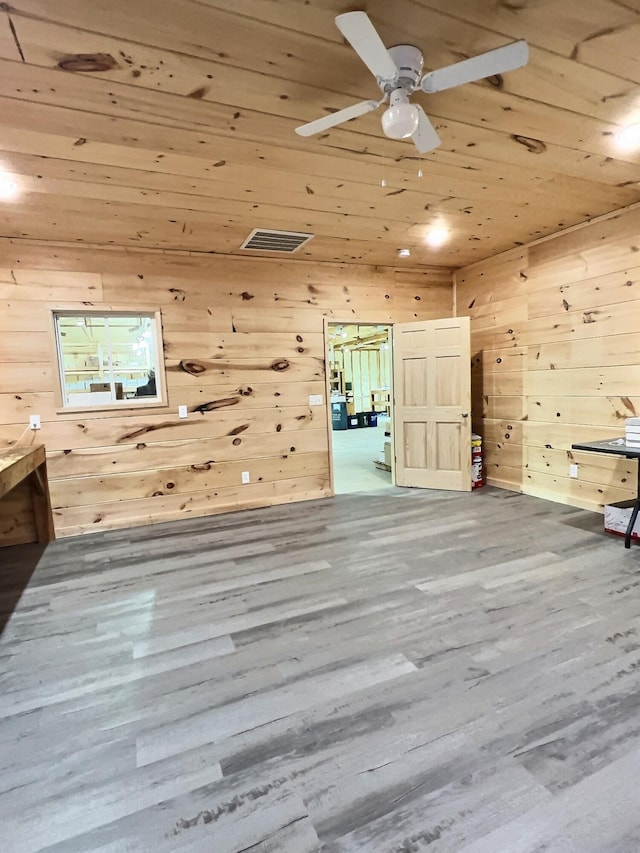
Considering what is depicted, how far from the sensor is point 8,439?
3.82 meters

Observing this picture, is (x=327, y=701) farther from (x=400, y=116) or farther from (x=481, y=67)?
(x=481, y=67)

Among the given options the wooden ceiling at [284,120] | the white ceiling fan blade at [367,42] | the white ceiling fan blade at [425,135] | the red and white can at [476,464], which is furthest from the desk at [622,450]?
the white ceiling fan blade at [367,42]

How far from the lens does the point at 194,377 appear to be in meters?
4.43

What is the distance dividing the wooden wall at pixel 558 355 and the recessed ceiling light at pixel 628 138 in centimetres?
124

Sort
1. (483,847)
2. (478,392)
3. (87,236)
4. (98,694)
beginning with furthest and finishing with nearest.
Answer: (478,392)
(87,236)
(98,694)
(483,847)

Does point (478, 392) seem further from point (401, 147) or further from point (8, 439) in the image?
point (8, 439)

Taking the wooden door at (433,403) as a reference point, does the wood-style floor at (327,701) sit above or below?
below

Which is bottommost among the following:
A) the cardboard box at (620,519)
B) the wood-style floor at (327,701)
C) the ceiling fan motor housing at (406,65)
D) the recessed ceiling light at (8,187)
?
the wood-style floor at (327,701)

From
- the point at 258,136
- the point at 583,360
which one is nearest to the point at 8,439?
the point at 258,136

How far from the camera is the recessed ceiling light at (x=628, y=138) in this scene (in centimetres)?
243

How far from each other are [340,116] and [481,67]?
0.57 metres

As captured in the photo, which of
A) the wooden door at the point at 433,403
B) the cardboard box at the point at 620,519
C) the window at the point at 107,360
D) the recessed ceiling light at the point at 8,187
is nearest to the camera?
the recessed ceiling light at the point at 8,187

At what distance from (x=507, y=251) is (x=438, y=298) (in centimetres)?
96

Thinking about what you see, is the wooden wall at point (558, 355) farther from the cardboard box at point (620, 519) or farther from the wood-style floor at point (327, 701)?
the wood-style floor at point (327, 701)
